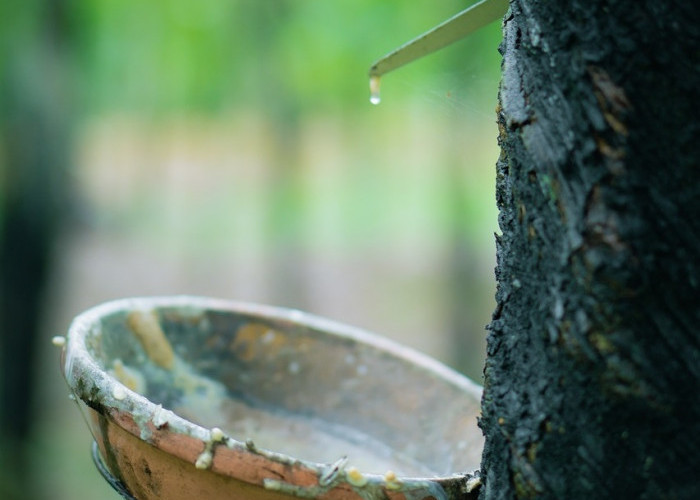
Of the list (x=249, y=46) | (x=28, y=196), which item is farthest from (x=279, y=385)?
(x=249, y=46)

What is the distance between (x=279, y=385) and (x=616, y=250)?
94cm

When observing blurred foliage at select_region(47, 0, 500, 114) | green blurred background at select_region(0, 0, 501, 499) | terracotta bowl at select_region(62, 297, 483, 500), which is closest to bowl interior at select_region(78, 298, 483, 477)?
terracotta bowl at select_region(62, 297, 483, 500)

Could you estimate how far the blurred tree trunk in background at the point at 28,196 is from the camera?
215 inches

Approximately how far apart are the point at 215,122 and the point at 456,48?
21.3ft

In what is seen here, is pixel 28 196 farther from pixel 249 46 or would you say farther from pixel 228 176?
pixel 228 176

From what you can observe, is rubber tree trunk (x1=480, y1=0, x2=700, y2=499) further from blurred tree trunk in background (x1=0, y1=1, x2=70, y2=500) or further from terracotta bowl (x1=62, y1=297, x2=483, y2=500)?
blurred tree trunk in background (x1=0, y1=1, x2=70, y2=500)

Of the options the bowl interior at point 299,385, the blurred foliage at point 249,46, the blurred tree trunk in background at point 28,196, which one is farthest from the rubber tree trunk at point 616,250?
the blurred foliage at point 249,46

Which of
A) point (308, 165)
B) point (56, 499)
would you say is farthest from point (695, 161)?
point (308, 165)

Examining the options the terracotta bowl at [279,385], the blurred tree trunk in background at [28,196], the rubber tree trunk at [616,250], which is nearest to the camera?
the rubber tree trunk at [616,250]

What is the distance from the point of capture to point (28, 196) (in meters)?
5.58

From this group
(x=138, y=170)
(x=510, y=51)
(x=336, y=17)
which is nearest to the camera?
(x=510, y=51)

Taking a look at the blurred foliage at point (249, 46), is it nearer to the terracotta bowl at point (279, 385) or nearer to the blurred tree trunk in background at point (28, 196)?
the blurred tree trunk in background at point (28, 196)

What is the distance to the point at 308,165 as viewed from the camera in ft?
31.8

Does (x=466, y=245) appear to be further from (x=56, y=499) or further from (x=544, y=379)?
(x=544, y=379)
